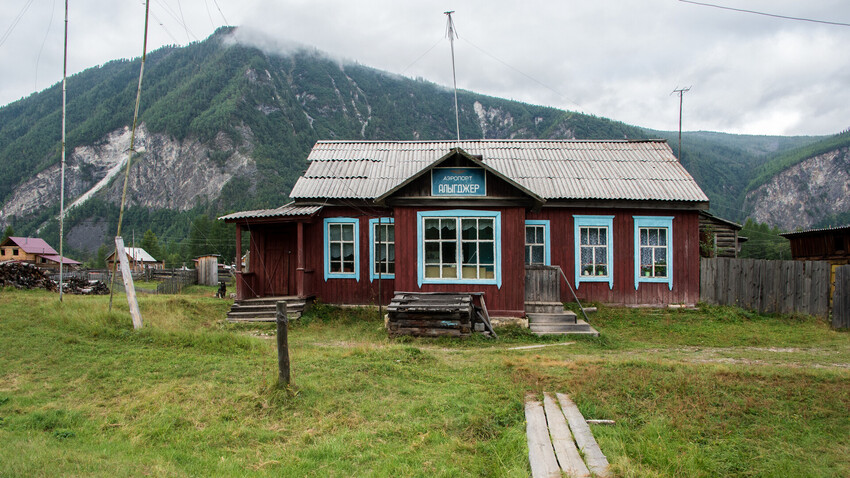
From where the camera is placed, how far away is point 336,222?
1711cm

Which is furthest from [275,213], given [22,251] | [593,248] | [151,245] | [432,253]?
[151,245]

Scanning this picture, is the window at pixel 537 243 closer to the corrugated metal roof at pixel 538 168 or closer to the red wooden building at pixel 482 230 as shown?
the red wooden building at pixel 482 230

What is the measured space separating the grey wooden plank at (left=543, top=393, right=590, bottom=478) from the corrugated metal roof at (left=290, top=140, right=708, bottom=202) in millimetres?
10719

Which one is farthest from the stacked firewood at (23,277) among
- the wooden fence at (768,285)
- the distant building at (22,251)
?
the distant building at (22,251)

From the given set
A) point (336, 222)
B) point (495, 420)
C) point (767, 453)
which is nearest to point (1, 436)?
point (495, 420)

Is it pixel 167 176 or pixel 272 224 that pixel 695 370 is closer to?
pixel 272 224

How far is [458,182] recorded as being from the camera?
14.2 meters

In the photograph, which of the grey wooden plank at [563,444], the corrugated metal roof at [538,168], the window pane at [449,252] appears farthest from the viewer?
the corrugated metal roof at [538,168]

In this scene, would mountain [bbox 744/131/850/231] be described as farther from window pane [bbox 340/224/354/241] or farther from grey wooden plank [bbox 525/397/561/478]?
grey wooden plank [bbox 525/397/561/478]

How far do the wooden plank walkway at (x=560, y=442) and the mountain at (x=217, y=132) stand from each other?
9701 centimetres

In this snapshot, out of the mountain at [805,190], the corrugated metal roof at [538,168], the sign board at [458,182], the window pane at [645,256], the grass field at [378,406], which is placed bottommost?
the grass field at [378,406]

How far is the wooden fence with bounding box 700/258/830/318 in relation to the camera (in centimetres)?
1496

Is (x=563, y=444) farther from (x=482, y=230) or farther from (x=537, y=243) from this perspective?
(x=537, y=243)

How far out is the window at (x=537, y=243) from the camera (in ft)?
55.6
